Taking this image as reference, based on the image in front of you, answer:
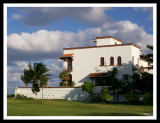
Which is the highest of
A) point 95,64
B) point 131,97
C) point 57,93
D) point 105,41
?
point 105,41

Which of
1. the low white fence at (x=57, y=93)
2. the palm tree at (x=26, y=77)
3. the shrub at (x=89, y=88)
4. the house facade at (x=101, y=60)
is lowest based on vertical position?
the low white fence at (x=57, y=93)

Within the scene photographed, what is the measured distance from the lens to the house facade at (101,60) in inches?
1703

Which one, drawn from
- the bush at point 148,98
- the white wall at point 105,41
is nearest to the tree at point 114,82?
the bush at point 148,98

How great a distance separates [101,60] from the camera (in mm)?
45438

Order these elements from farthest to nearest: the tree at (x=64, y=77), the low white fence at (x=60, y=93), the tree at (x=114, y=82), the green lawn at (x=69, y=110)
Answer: the tree at (x=64, y=77)
the low white fence at (x=60, y=93)
the tree at (x=114, y=82)
the green lawn at (x=69, y=110)

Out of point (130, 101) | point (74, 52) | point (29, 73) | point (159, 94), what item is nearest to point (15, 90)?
point (29, 73)

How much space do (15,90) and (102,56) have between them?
54.5ft

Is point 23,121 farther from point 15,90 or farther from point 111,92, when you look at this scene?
point 15,90

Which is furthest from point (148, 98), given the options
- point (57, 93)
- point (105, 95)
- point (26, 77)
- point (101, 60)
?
point (26, 77)

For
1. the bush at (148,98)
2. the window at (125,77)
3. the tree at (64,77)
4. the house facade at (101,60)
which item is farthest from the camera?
the tree at (64,77)

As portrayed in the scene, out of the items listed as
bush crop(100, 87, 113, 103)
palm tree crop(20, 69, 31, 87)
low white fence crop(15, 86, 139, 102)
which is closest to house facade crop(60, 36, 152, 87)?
low white fence crop(15, 86, 139, 102)

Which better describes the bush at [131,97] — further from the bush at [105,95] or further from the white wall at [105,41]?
the white wall at [105,41]

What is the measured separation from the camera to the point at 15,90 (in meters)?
48.4

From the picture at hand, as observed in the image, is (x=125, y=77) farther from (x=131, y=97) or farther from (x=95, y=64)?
(x=131, y=97)
